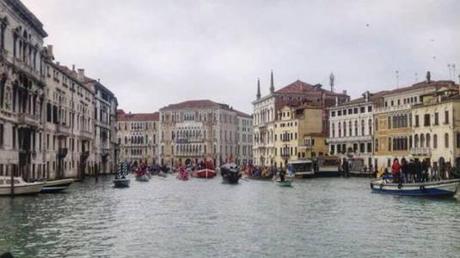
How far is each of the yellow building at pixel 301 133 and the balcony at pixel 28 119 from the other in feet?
109

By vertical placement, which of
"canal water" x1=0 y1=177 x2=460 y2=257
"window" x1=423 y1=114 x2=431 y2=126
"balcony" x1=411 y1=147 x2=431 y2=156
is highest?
"window" x1=423 y1=114 x2=431 y2=126

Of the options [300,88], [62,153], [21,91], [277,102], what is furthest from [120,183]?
[300,88]

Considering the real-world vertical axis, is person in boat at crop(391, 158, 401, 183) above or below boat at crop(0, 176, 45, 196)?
above

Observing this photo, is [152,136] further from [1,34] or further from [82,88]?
[1,34]

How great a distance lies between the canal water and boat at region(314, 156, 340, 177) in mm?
28740

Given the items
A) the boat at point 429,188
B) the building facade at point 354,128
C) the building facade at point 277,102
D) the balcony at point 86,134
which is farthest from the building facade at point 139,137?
the boat at point 429,188

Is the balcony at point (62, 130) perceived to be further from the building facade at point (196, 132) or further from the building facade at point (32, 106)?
the building facade at point (196, 132)

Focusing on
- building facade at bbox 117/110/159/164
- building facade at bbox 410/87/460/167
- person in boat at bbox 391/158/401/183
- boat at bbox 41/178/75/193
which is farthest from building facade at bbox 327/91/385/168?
building facade at bbox 117/110/159/164

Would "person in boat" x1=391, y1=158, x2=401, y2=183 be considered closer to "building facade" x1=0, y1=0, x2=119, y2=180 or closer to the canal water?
the canal water

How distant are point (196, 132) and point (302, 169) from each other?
38491 millimetres

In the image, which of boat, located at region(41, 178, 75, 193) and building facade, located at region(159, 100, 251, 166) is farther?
building facade, located at region(159, 100, 251, 166)

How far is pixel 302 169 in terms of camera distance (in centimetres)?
5056

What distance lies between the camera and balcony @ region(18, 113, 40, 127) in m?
29.2

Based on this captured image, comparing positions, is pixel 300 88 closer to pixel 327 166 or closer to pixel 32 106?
pixel 327 166
